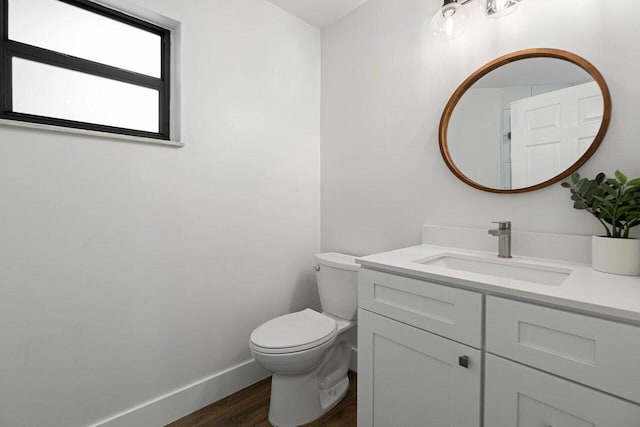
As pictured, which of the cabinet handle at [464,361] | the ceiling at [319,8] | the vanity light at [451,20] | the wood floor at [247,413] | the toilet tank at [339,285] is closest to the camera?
the cabinet handle at [464,361]

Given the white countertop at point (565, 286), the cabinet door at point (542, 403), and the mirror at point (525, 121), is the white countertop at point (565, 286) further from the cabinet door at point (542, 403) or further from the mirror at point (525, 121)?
the mirror at point (525, 121)

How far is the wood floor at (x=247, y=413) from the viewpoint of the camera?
150cm

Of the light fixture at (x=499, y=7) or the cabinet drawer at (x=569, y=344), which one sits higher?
the light fixture at (x=499, y=7)

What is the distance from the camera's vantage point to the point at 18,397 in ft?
3.76

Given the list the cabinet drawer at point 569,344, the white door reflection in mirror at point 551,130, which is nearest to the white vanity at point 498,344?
the cabinet drawer at point 569,344

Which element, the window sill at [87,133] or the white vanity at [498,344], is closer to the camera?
the white vanity at [498,344]

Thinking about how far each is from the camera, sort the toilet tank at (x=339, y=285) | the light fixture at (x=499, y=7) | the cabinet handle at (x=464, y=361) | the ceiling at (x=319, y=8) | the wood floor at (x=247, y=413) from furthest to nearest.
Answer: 1. the ceiling at (x=319, y=8)
2. the toilet tank at (x=339, y=285)
3. the wood floor at (x=247, y=413)
4. the light fixture at (x=499, y=7)
5. the cabinet handle at (x=464, y=361)

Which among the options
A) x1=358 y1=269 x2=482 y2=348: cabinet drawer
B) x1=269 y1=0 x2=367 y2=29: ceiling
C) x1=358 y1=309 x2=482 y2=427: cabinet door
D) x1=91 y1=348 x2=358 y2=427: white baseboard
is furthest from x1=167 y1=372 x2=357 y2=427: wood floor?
x1=269 y1=0 x2=367 y2=29: ceiling

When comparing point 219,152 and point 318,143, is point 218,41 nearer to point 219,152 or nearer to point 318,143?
point 219,152

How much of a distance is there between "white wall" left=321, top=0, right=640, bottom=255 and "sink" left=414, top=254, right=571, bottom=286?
209 mm

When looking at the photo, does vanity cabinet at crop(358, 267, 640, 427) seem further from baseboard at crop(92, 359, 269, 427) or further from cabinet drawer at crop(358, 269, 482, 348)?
baseboard at crop(92, 359, 269, 427)

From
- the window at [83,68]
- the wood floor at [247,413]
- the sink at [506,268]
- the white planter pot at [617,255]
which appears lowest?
the wood floor at [247,413]

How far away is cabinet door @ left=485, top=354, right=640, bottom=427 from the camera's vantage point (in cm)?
69

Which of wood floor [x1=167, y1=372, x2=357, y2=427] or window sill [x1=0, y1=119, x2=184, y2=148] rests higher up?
window sill [x1=0, y1=119, x2=184, y2=148]
